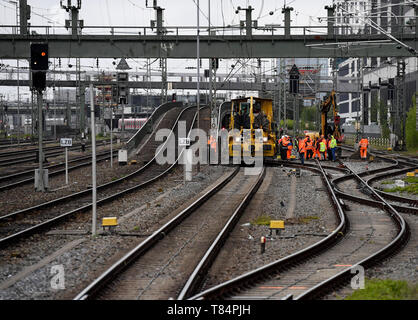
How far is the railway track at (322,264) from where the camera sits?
9.23m

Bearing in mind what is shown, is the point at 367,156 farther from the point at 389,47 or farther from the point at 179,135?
the point at 179,135

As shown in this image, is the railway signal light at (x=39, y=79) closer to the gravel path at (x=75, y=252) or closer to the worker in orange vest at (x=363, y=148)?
the gravel path at (x=75, y=252)

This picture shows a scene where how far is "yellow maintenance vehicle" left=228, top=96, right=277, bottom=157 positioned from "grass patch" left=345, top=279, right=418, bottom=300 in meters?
25.5

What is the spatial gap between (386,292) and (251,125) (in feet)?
85.1

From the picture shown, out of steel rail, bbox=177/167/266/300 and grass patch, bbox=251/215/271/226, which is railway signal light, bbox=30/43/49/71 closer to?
steel rail, bbox=177/167/266/300

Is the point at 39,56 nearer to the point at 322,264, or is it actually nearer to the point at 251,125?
the point at 322,264

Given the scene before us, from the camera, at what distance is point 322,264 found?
37.3ft

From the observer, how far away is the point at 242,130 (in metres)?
34.4

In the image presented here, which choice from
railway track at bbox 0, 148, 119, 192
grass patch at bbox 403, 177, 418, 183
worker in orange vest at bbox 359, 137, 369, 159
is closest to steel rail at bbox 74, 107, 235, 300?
railway track at bbox 0, 148, 119, 192

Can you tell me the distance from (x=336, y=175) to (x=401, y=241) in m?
17.5

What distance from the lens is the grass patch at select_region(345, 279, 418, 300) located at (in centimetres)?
833

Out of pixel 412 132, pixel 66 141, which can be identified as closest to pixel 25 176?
pixel 66 141
